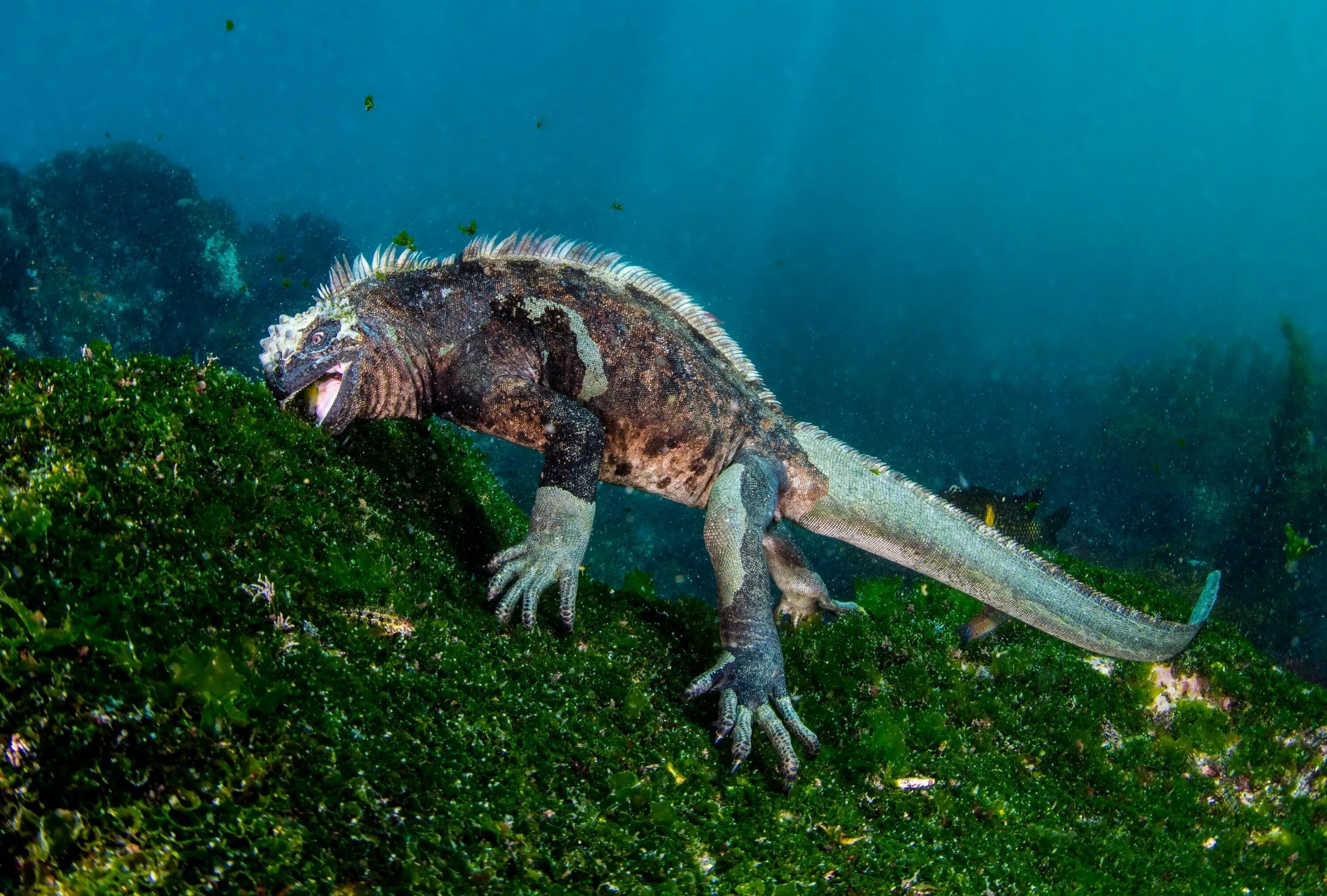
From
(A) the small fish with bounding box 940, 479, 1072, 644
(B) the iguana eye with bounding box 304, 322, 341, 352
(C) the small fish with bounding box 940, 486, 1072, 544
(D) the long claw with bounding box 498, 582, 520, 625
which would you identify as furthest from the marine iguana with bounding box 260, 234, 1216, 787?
(C) the small fish with bounding box 940, 486, 1072, 544

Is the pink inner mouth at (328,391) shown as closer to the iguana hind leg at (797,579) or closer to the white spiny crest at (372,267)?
the white spiny crest at (372,267)

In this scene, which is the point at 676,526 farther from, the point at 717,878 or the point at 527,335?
the point at 717,878

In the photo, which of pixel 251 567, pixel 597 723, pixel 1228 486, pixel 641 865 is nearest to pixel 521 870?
pixel 641 865

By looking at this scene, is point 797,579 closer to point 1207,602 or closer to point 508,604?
point 1207,602

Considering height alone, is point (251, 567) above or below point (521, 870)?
above

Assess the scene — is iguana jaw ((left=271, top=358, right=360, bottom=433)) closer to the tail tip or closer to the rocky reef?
the tail tip
